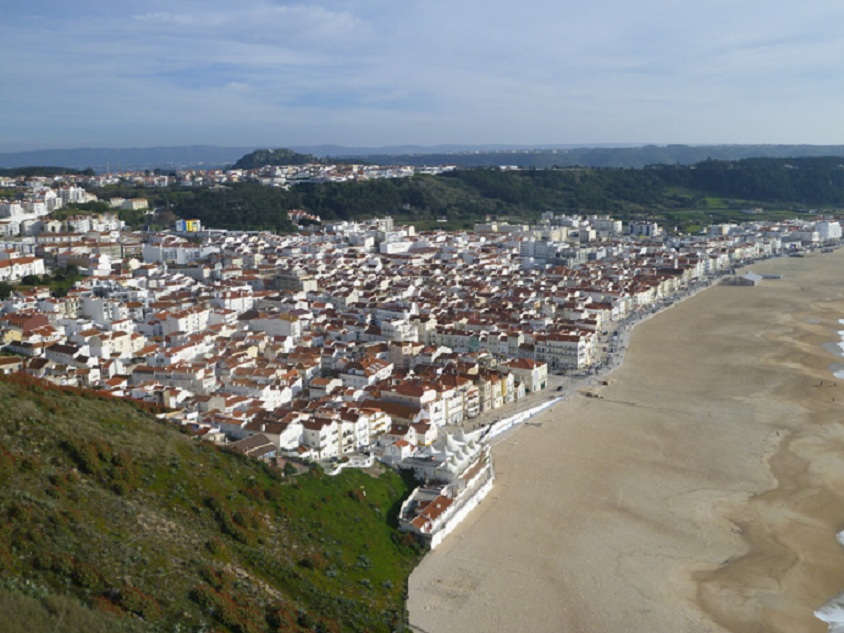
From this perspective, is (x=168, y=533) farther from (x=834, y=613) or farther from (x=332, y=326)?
(x=332, y=326)

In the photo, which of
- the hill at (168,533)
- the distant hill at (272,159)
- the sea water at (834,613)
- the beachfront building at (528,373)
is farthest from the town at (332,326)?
the distant hill at (272,159)

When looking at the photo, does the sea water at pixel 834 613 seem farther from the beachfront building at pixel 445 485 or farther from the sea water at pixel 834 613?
the beachfront building at pixel 445 485

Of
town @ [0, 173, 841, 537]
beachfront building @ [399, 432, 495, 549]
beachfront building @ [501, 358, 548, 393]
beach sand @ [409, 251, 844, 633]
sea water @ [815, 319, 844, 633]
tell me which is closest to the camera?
sea water @ [815, 319, 844, 633]

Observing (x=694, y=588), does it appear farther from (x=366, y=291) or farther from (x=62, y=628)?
(x=366, y=291)

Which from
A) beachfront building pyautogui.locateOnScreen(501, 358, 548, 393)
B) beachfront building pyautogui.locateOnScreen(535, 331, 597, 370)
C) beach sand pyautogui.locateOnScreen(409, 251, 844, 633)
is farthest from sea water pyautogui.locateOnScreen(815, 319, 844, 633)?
beachfront building pyautogui.locateOnScreen(535, 331, 597, 370)

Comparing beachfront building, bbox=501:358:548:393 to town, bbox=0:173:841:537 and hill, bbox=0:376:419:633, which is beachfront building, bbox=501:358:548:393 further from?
hill, bbox=0:376:419:633
